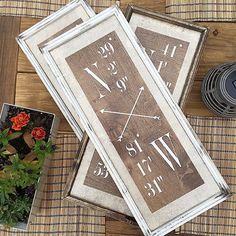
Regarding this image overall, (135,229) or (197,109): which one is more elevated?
(197,109)

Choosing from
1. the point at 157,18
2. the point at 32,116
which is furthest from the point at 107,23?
the point at 32,116

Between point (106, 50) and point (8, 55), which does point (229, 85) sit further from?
point (8, 55)

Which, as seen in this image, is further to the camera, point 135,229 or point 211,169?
point 135,229

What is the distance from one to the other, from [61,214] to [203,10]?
582mm

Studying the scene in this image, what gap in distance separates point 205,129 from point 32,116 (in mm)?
395

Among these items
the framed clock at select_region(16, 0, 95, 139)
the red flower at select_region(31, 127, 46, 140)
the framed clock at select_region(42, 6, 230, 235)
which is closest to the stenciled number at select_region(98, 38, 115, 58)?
the framed clock at select_region(42, 6, 230, 235)

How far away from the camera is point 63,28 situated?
39.1 inches

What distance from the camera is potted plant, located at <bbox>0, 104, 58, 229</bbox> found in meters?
0.91

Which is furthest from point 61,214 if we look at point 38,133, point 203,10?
point 203,10

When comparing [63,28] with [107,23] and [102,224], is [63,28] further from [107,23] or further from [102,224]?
[102,224]

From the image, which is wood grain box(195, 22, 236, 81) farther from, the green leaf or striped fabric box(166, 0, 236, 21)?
the green leaf

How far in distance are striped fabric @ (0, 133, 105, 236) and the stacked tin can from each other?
0.32m

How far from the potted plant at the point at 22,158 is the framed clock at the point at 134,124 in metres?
0.10

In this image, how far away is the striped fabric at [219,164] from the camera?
100cm
